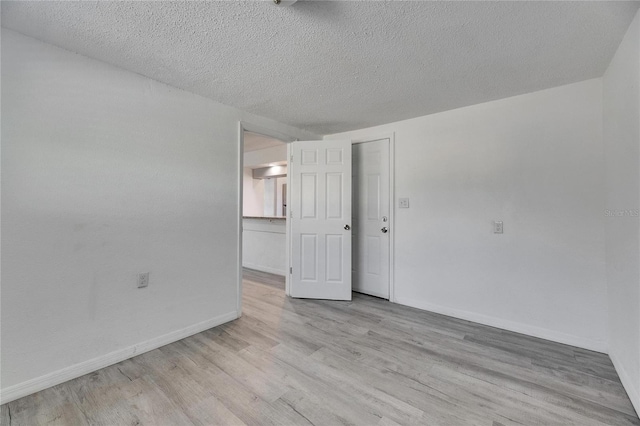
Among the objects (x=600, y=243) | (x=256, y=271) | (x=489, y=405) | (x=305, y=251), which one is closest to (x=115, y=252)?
(x=305, y=251)

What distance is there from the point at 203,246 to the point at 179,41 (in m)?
1.59

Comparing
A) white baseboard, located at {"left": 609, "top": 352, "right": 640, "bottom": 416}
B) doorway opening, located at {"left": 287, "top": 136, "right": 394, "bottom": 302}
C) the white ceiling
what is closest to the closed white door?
doorway opening, located at {"left": 287, "top": 136, "right": 394, "bottom": 302}

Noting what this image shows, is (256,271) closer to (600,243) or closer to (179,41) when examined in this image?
(179,41)

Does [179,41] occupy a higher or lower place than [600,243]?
higher

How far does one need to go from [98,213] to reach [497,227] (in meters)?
3.25

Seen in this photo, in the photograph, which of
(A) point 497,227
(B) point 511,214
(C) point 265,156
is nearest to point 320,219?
(A) point 497,227

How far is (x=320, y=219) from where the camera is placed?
11.0ft

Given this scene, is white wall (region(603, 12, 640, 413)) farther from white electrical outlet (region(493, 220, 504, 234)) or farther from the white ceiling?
the white ceiling

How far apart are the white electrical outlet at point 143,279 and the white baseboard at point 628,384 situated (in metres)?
3.15

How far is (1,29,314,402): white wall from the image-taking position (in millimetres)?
1604

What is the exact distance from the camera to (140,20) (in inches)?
58.6

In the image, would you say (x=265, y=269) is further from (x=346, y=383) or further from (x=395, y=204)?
(x=346, y=383)

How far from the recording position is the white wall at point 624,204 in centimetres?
151

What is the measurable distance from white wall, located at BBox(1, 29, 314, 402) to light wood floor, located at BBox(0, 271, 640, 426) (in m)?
0.24
